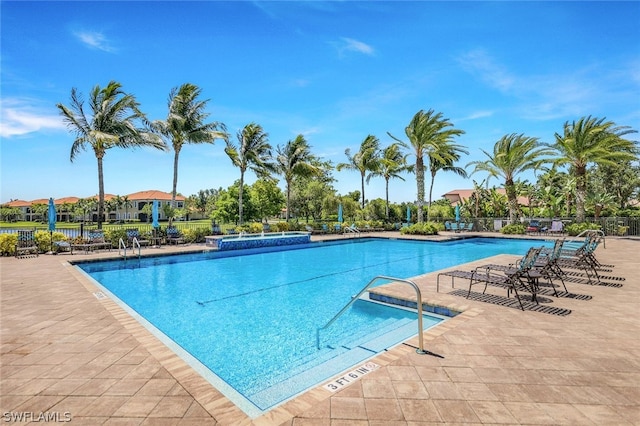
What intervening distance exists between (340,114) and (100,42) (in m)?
16.0

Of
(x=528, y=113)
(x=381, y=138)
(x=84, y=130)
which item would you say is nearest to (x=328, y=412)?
(x=84, y=130)

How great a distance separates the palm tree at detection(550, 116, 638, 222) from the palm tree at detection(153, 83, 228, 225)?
25072mm

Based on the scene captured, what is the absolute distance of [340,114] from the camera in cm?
2452

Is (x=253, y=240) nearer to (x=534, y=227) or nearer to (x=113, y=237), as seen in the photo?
(x=113, y=237)

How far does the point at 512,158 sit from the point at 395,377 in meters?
26.3

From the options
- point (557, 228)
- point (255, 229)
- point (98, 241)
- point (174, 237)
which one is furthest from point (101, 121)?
point (557, 228)

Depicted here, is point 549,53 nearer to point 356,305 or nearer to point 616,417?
point 356,305

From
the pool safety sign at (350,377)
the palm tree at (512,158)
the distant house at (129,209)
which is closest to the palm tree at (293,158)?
the palm tree at (512,158)

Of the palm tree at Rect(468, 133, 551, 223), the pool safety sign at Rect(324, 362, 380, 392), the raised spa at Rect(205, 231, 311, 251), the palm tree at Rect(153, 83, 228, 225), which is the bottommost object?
the pool safety sign at Rect(324, 362, 380, 392)

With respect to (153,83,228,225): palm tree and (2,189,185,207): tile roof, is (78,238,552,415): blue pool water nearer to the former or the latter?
(153,83,228,225): palm tree

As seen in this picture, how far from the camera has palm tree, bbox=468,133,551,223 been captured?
24672 mm

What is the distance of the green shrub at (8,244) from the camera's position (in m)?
13.3

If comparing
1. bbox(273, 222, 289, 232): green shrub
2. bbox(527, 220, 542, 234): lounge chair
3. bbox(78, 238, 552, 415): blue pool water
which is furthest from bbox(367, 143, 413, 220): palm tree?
bbox(78, 238, 552, 415): blue pool water

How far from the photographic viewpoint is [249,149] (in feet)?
85.2
